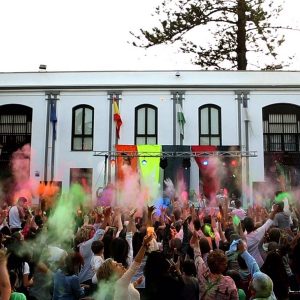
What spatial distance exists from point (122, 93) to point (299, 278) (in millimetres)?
22845

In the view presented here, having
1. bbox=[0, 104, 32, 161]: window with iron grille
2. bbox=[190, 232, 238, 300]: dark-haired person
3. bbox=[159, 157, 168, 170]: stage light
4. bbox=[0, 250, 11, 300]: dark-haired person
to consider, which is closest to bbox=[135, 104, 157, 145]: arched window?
bbox=[159, 157, 168, 170]: stage light

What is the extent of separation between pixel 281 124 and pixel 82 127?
36.0ft

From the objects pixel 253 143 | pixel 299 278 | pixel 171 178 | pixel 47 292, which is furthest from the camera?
pixel 253 143

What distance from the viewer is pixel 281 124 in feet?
88.9

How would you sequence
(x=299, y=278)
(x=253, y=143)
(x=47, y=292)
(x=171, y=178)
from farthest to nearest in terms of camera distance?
(x=253, y=143) → (x=171, y=178) → (x=47, y=292) → (x=299, y=278)

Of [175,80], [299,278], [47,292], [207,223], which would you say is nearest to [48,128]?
[175,80]

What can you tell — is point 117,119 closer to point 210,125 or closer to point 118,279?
point 210,125

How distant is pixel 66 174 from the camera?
26.4 metres

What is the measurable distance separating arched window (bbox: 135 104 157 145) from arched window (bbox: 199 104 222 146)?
2545 mm

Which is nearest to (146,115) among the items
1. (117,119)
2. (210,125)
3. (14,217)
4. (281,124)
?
(117,119)

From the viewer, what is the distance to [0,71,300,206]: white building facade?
26484mm

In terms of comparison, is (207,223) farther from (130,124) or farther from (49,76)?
(49,76)

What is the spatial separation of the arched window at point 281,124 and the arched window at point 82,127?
9.56 metres

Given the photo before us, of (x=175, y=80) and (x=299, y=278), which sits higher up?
(x=175, y=80)
